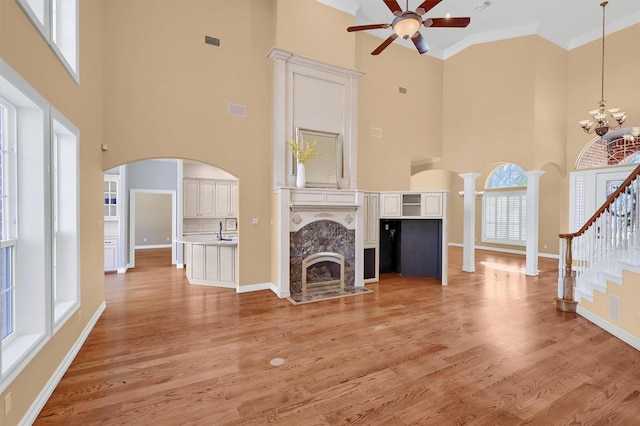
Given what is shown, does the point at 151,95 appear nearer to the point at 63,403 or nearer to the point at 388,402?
the point at 63,403

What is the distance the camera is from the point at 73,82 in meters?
3.13

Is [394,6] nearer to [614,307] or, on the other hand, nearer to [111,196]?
[614,307]

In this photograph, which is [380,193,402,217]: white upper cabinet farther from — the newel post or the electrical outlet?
the electrical outlet

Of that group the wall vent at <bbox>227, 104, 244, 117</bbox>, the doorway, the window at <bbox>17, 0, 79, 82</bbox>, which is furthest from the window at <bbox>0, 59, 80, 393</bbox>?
the doorway

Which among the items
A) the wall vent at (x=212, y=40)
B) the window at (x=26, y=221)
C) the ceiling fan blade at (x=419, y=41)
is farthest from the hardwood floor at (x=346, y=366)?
the wall vent at (x=212, y=40)

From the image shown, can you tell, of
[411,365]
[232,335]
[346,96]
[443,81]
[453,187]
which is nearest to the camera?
[411,365]

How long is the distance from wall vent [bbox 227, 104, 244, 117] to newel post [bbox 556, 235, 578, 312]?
5.70m

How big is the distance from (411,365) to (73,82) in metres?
4.49

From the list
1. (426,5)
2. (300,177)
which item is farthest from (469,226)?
(426,5)

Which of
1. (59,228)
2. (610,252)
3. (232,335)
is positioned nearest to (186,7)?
Answer: (59,228)

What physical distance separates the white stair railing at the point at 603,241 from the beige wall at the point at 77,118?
20.2 feet

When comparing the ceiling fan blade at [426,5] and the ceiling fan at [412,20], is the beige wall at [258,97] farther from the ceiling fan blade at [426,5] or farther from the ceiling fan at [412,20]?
the ceiling fan blade at [426,5]

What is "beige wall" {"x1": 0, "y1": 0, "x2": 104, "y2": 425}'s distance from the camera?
6.41 feet

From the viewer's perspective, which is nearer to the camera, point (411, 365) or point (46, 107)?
point (46, 107)
